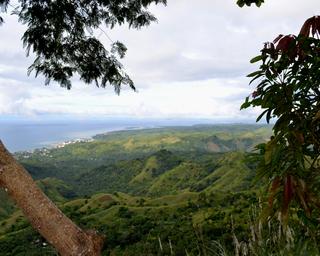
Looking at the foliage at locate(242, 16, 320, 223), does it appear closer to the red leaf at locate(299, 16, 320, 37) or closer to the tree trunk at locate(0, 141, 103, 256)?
the red leaf at locate(299, 16, 320, 37)

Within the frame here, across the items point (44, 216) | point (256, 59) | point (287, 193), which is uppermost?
point (256, 59)

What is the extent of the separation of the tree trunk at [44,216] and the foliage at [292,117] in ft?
5.04

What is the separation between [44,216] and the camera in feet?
11.1

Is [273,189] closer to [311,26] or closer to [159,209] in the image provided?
[311,26]

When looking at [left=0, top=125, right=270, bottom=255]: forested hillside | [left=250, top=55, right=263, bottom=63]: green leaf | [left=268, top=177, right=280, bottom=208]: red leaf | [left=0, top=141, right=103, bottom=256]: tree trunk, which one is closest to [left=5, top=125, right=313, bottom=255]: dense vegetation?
[left=0, top=125, right=270, bottom=255]: forested hillside

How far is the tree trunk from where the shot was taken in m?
3.34

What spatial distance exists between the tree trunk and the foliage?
154 centimetres

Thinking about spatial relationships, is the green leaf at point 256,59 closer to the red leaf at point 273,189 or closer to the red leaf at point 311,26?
the red leaf at point 311,26

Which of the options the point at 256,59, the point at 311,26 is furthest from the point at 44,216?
the point at 311,26

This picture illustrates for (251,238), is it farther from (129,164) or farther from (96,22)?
(129,164)

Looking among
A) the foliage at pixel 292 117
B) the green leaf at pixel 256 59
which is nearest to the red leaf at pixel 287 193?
the foliage at pixel 292 117

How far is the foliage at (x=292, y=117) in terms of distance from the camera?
100 inches

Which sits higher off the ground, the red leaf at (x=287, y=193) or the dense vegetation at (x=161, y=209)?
the red leaf at (x=287, y=193)

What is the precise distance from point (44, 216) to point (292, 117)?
6.72ft
